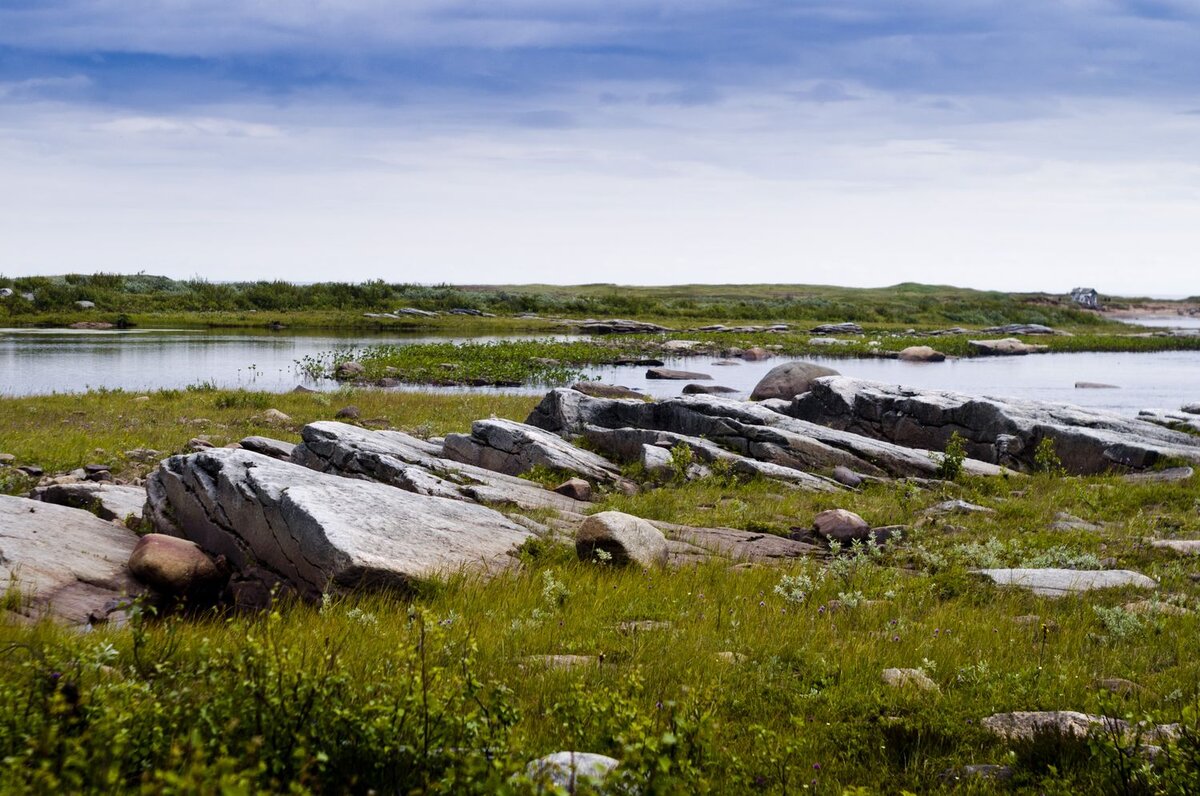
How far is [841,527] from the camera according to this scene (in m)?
13.4

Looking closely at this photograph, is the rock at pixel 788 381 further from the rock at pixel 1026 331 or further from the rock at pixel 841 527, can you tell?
the rock at pixel 1026 331

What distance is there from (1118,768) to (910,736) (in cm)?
126

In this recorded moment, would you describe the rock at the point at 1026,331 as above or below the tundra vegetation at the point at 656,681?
above

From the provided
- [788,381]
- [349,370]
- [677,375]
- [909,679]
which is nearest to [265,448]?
[909,679]

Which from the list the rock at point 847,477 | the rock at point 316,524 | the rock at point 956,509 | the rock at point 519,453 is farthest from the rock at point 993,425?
the rock at point 316,524

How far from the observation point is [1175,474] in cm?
1875

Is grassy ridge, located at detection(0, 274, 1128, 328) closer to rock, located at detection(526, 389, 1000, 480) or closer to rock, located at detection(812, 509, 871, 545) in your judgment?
rock, located at detection(526, 389, 1000, 480)

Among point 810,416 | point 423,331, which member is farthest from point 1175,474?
point 423,331

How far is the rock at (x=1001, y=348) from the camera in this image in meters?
62.2

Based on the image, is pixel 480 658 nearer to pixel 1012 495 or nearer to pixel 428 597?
pixel 428 597

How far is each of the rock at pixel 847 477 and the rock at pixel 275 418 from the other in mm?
A: 14490

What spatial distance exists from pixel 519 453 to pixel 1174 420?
18.9 m

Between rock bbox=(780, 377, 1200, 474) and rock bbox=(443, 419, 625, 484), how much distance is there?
9.47m

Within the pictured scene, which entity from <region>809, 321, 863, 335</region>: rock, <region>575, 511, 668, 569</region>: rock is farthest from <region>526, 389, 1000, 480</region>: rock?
<region>809, 321, 863, 335</region>: rock
